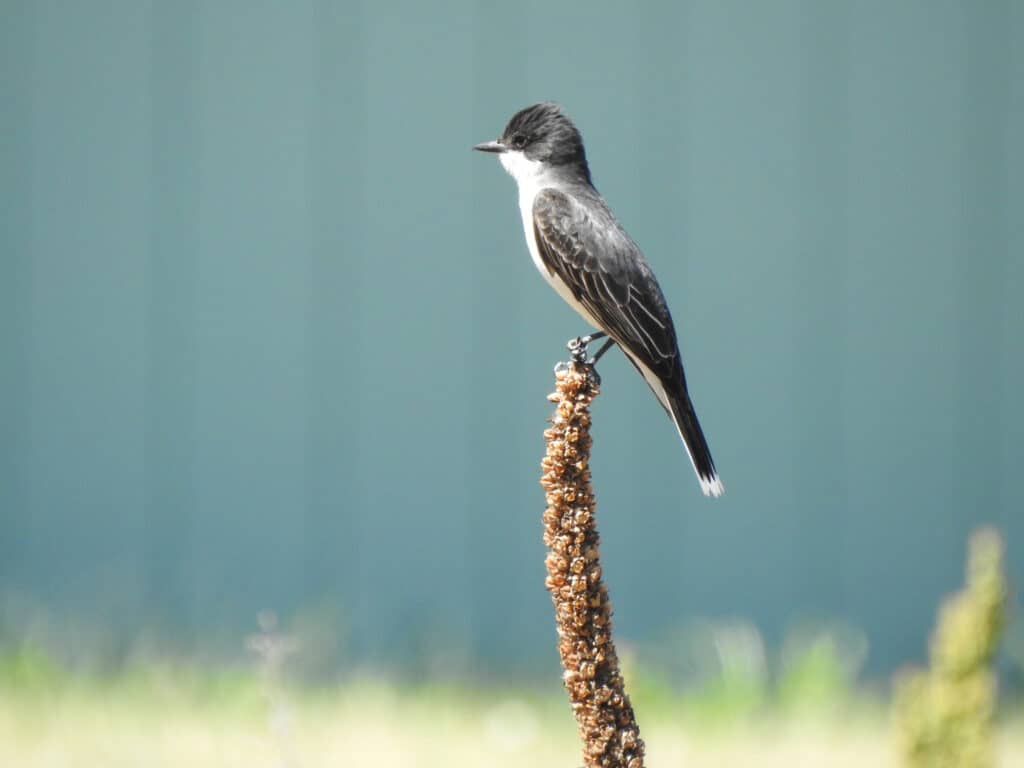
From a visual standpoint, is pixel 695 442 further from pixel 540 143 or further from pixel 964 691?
pixel 540 143

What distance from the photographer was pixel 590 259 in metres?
3.90

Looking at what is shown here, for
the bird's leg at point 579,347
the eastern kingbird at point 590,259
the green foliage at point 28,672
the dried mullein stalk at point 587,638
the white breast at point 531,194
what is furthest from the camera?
the green foliage at point 28,672

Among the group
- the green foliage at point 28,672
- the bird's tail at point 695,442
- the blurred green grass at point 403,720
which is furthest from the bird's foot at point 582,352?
the green foliage at point 28,672

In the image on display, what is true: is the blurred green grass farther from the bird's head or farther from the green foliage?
the bird's head

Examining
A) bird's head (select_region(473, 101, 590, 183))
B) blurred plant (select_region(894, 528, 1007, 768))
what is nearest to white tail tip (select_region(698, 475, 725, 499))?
blurred plant (select_region(894, 528, 1007, 768))

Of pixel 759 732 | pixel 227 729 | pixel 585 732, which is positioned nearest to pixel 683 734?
pixel 759 732

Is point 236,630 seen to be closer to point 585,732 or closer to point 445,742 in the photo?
point 445,742

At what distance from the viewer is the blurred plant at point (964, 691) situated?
3.31 m

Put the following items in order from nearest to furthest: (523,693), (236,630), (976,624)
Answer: (976,624) → (523,693) → (236,630)

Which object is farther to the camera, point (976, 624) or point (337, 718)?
point (337, 718)

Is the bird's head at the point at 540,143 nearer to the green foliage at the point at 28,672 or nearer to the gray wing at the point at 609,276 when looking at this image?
the gray wing at the point at 609,276

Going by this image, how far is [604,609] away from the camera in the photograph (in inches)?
93.4

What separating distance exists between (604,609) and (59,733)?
129 inches

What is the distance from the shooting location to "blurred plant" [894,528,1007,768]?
130 inches
